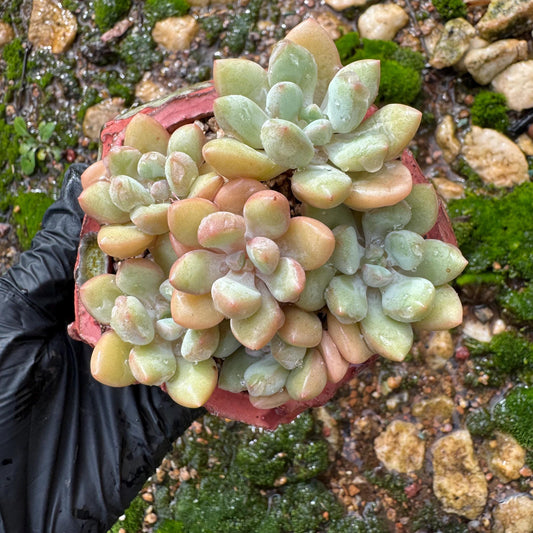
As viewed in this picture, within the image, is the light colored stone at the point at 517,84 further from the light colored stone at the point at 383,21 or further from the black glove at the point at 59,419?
the black glove at the point at 59,419

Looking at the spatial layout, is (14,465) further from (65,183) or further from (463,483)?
(463,483)

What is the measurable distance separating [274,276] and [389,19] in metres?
1.21

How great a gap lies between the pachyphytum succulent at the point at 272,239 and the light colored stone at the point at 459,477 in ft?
2.88

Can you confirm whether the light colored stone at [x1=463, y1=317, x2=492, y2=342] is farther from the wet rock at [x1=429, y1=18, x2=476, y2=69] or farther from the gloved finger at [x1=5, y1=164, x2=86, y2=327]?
the gloved finger at [x1=5, y1=164, x2=86, y2=327]

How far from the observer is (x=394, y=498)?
5.51 ft

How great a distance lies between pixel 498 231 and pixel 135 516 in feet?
4.88

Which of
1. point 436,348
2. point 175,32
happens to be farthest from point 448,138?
point 175,32

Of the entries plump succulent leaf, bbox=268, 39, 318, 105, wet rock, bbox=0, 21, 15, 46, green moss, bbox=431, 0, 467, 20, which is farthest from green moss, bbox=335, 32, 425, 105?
wet rock, bbox=0, 21, 15, 46

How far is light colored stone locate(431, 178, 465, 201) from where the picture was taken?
164 cm

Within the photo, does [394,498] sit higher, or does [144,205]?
[144,205]

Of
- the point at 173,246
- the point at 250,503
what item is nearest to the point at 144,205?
the point at 173,246

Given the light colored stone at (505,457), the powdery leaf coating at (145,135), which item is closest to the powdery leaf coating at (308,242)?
the powdery leaf coating at (145,135)

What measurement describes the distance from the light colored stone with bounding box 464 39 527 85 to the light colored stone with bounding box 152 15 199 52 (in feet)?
2.86

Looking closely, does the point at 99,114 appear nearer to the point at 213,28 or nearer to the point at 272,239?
the point at 213,28
